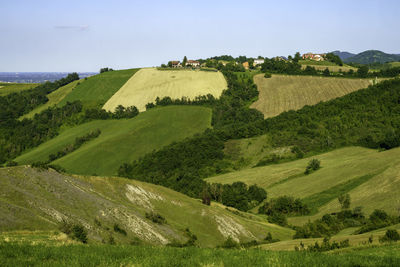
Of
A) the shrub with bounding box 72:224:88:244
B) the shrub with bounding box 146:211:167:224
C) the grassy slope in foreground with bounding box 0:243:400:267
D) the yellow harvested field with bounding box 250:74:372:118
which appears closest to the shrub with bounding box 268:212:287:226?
the shrub with bounding box 146:211:167:224

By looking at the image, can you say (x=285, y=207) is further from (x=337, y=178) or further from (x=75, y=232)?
(x=75, y=232)

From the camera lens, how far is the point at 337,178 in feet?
314

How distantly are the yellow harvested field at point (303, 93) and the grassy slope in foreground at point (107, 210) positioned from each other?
12505cm

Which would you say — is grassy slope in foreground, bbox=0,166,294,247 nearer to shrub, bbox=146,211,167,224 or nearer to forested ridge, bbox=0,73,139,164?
shrub, bbox=146,211,167,224

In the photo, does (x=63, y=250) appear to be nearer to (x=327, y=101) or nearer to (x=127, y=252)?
(x=127, y=252)

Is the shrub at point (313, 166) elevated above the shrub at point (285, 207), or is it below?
above

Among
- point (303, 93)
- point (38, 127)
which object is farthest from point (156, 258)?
point (38, 127)

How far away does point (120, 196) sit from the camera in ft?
163

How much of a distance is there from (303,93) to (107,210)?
15875cm

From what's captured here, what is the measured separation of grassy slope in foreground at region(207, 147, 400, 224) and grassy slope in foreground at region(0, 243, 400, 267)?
56.6 meters

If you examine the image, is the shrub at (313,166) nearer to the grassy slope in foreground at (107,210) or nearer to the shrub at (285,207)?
the shrub at (285,207)

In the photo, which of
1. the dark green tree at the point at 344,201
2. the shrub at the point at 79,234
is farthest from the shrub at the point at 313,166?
the shrub at the point at 79,234

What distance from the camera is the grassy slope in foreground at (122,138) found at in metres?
140

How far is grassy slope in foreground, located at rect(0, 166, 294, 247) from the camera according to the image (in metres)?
34.8
